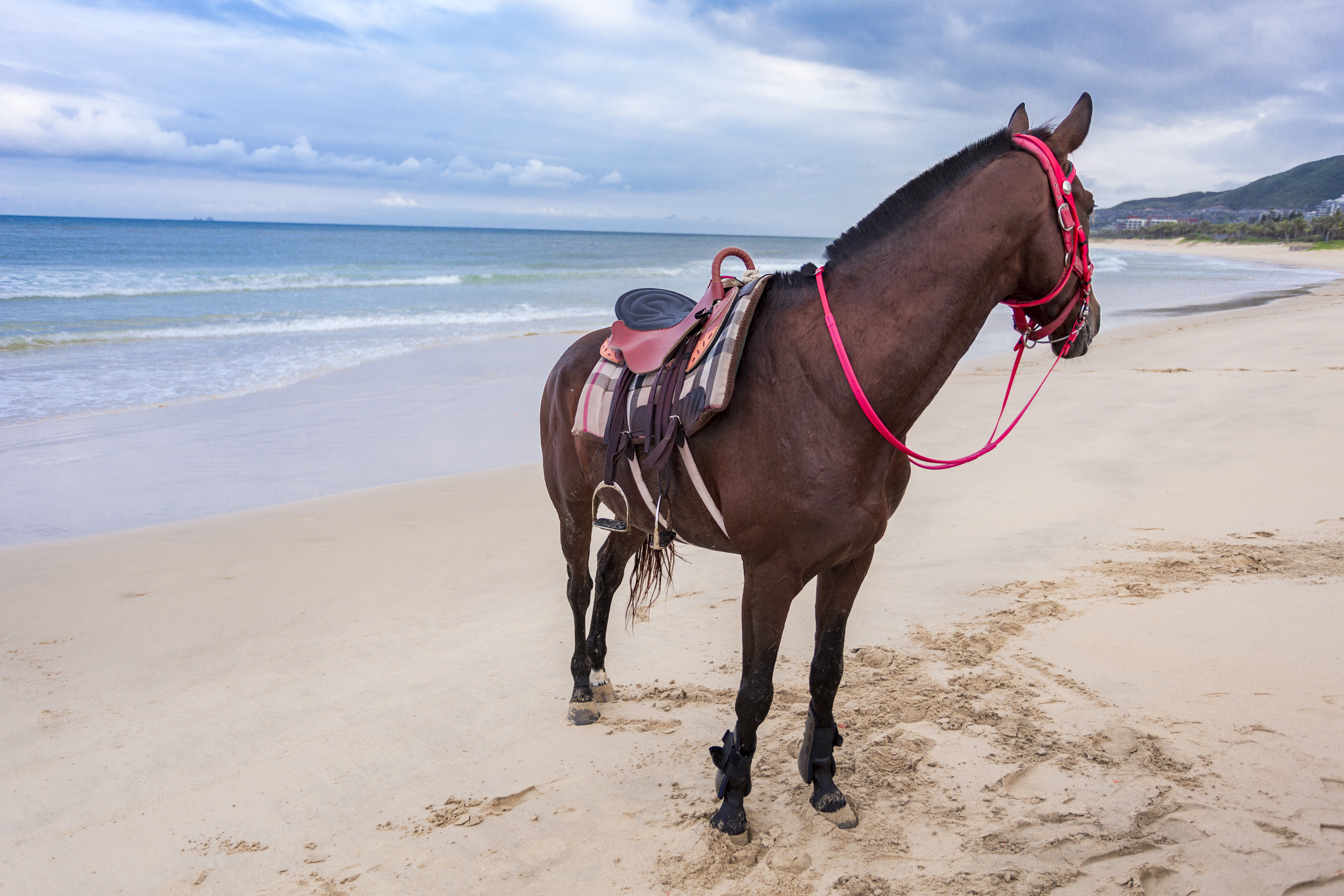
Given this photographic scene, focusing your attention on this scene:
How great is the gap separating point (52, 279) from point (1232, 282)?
124 feet

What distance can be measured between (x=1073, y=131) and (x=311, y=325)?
17.0 meters

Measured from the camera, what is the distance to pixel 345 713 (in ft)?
10.6

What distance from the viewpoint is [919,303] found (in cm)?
212

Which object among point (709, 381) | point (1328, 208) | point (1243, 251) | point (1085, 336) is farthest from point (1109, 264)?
point (1328, 208)

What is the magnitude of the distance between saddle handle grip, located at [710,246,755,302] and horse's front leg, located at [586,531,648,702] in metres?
1.21

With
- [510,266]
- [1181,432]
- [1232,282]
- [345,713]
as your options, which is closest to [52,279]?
[510,266]

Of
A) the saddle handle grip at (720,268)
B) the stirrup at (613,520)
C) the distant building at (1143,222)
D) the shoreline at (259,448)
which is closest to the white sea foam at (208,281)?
the shoreline at (259,448)

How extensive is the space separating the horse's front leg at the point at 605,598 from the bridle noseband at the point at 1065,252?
1.81m

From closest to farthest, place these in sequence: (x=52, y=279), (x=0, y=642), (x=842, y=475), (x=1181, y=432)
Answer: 1. (x=842, y=475)
2. (x=0, y=642)
3. (x=1181, y=432)
4. (x=52, y=279)

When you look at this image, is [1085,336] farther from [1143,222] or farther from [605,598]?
[1143,222]

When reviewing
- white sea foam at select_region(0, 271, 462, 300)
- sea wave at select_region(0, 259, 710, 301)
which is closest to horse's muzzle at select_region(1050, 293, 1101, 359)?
sea wave at select_region(0, 259, 710, 301)

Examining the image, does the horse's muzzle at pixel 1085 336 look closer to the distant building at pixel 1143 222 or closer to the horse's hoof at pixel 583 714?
the horse's hoof at pixel 583 714

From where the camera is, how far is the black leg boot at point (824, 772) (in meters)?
2.52

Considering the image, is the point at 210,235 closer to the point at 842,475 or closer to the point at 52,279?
the point at 52,279
